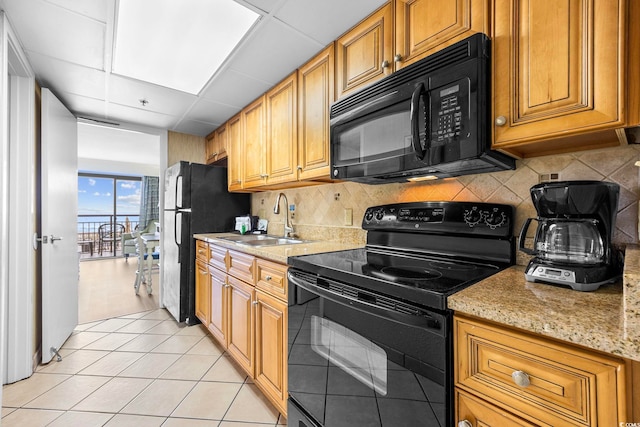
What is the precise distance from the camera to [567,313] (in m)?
0.62

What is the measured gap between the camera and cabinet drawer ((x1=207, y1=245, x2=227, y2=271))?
2133 mm

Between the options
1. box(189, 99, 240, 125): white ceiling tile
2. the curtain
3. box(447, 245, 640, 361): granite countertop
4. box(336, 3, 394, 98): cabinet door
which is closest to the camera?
box(447, 245, 640, 361): granite countertop

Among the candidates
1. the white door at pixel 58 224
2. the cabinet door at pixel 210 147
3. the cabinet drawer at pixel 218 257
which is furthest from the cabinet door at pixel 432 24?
the cabinet door at pixel 210 147

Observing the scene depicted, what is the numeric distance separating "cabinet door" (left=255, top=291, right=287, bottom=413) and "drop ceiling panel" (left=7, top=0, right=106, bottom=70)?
174cm

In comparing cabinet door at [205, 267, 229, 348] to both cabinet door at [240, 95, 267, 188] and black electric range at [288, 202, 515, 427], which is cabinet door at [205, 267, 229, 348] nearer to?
cabinet door at [240, 95, 267, 188]

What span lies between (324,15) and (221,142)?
2042 millimetres

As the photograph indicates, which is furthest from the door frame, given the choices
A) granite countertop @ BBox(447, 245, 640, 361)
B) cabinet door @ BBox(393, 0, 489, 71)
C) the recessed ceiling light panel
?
granite countertop @ BBox(447, 245, 640, 361)

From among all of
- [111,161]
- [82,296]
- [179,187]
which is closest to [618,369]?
[179,187]

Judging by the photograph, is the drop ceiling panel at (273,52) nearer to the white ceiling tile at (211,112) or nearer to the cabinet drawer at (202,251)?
the white ceiling tile at (211,112)

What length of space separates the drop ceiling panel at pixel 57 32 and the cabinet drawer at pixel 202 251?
151 centimetres

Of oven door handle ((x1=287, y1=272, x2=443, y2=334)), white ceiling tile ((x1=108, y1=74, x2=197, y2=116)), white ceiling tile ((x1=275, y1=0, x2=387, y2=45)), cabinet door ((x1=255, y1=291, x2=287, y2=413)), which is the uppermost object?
white ceiling tile ((x1=275, y1=0, x2=387, y2=45))

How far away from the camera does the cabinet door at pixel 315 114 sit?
170 cm

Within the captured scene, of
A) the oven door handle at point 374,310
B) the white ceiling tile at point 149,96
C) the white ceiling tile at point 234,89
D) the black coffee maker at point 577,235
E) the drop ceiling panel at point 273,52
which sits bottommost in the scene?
the oven door handle at point 374,310

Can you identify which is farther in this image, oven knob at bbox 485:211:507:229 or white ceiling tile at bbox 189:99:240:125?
white ceiling tile at bbox 189:99:240:125
